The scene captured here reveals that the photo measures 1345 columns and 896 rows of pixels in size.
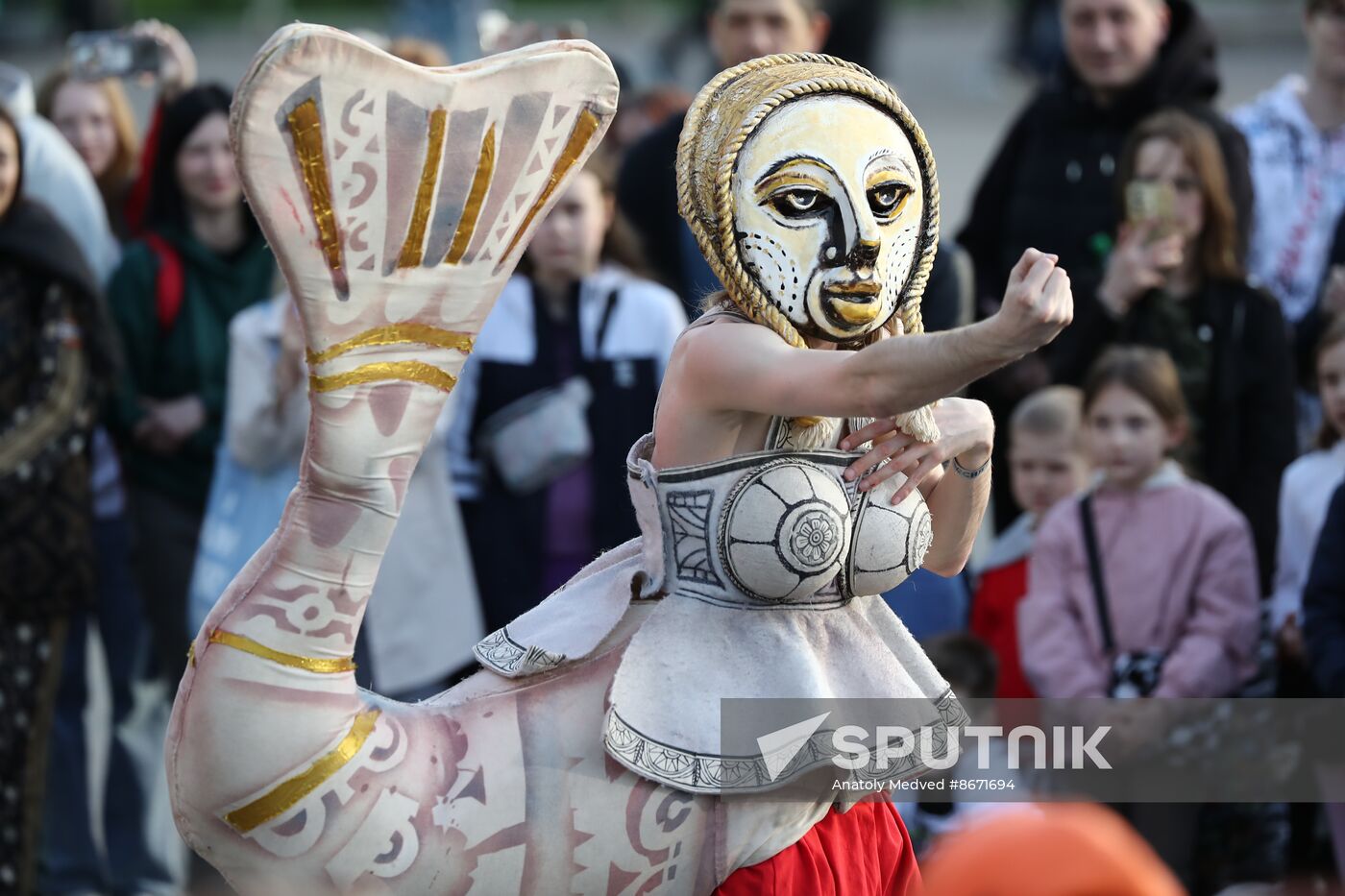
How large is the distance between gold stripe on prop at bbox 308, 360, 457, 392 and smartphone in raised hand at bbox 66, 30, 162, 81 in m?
4.15

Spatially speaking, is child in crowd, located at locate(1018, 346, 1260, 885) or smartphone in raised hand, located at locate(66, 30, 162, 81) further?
smartphone in raised hand, located at locate(66, 30, 162, 81)

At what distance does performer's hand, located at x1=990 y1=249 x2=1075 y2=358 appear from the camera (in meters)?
2.72

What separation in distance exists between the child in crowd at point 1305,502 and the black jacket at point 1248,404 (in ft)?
0.78

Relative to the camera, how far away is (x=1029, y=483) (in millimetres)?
5535

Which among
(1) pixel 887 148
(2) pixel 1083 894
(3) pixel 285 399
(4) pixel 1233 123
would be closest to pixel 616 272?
(3) pixel 285 399

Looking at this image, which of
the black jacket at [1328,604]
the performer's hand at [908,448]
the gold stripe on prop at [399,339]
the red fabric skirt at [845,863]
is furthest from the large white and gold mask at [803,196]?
the black jacket at [1328,604]

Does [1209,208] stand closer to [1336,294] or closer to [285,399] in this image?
[1336,294]

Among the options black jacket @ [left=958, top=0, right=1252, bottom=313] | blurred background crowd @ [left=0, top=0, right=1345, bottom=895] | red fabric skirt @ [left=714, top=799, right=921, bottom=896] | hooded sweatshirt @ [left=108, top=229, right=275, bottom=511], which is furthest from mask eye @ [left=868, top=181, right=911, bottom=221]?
hooded sweatshirt @ [left=108, top=229, right=275, bottom=511]

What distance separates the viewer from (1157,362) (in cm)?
526

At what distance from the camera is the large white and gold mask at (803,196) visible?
10.0ft

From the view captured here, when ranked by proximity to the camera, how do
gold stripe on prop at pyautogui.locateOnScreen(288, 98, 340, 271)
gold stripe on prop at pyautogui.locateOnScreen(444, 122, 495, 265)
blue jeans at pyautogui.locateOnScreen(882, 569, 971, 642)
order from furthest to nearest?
blue jeans at pyautogui.locateOnScreen(882, 569, 971, 642)
gold stripe on prop at pyautogui.locateOnScreen(444, 122, 495, 265)
gold stripe on prop at pyautogui.locateOnScreen(288, 98, 340, 271)

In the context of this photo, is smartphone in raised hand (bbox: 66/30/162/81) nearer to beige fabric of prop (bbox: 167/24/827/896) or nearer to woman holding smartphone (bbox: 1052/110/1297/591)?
woman holding smartphone (bbox: 1052/110/1297/591)

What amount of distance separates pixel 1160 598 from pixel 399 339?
2664 millimetres

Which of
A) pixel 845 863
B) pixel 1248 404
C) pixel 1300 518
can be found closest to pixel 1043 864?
pixel 845 863
